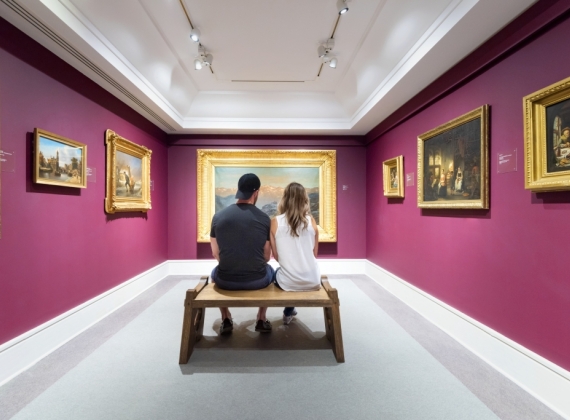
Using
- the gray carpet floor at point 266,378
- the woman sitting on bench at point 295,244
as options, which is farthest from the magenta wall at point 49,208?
the woman sitting on bench at point 295,244

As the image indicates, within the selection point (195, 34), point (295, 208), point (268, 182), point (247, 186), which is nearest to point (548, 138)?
point (295, 208)

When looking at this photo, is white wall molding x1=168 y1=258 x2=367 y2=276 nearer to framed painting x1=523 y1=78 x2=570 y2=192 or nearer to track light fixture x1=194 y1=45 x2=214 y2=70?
track light fixture x1=194 y1=45 x2=214 y2=70

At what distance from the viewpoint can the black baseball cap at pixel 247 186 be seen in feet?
8.45

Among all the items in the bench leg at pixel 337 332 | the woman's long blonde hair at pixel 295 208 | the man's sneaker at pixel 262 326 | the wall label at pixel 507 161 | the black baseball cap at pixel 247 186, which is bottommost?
the man's sneaker at pixel 262 326

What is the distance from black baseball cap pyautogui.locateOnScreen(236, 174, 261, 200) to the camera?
101 inches

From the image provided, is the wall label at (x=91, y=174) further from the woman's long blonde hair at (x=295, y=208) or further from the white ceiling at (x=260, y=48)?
the woman's long blonde hair at (x=295, y=208)

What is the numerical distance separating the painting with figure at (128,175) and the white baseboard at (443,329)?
56.0 inches

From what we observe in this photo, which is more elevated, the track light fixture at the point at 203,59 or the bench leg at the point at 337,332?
the track light fixture at the point at 203,59

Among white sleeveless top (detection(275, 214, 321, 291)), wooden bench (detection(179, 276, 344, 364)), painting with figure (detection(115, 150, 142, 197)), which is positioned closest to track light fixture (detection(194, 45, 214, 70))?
painting with figure (detection(115, 150, 142, 197))

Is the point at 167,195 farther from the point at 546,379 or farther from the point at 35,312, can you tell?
the point at 546,379

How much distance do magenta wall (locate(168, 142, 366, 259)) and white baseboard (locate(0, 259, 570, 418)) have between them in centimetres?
150

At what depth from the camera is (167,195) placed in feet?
19.0

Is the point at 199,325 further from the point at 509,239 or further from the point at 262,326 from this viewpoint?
the point at 509,239

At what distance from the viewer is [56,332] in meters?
2.73
